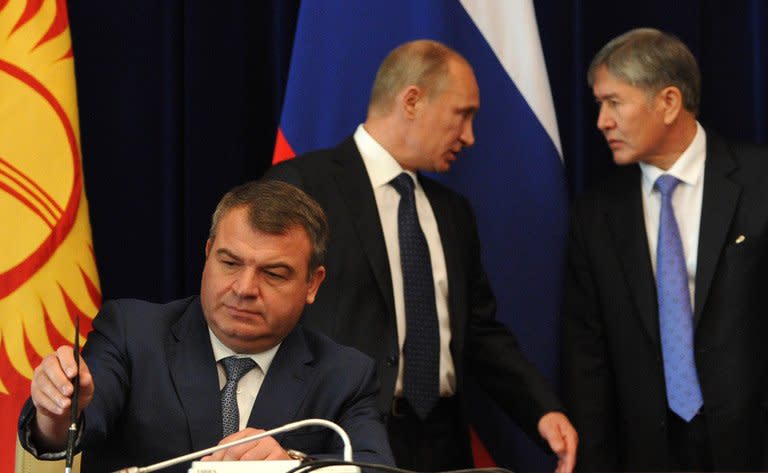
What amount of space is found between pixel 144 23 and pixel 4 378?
4.87 feet

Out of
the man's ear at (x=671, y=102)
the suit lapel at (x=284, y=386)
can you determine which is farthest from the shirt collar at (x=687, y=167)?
the suit lapel at (x=284, y=386)

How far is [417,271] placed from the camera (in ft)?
12.3

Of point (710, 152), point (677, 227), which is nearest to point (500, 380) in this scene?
point (677, 227)

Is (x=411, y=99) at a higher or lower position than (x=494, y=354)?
higher

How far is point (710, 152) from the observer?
4.11 m

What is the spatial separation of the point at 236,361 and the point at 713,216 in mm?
1987

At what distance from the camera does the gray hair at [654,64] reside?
4.16 metres

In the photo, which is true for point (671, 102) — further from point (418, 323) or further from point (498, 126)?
point (418, 323)

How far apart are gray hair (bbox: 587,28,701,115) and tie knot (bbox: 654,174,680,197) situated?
27cm

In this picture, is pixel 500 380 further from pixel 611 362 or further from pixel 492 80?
pixel 492 80

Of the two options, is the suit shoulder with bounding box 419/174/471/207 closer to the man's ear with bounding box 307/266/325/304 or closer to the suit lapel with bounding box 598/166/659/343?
the suit lapel with bounding box 598/166/659/343

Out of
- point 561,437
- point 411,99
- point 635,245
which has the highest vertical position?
point 411,99

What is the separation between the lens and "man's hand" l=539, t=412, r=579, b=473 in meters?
3.60

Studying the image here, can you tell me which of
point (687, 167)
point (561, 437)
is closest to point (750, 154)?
point (687, 167)
